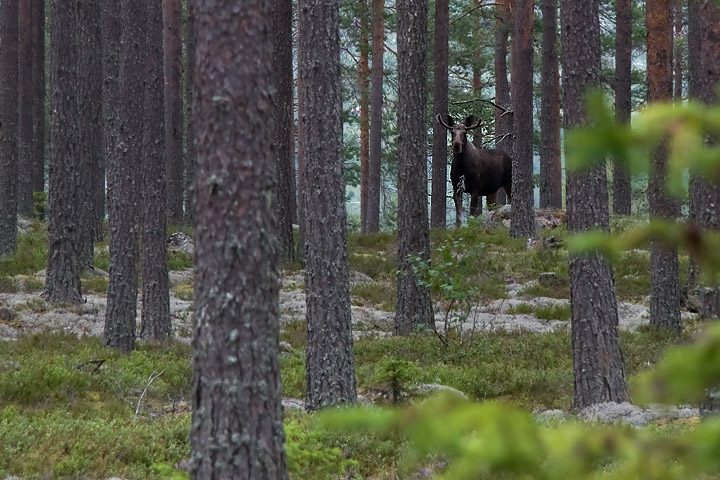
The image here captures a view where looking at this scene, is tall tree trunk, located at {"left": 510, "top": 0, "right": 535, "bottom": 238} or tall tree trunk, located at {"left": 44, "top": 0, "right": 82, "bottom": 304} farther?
tall tree trunk, located at {"left": 510, "top": 0, "right": 535, "bottom": 238}

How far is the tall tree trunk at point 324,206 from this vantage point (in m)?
8.84

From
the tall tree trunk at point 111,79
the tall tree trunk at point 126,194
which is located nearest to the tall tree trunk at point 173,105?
the tall tree trunk at point 111,79

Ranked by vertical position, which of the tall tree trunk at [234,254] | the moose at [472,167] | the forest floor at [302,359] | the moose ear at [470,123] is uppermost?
the moose ear at [470,123]

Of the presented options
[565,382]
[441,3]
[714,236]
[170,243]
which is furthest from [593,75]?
[441,3]

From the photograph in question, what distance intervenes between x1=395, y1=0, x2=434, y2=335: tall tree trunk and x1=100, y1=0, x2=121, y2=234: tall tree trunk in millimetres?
4815

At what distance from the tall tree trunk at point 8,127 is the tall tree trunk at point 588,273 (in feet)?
54.3

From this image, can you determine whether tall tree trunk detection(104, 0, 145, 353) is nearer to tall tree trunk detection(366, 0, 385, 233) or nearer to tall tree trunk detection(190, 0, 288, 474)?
tall tree trunk detection(190, 0, 288, 474)

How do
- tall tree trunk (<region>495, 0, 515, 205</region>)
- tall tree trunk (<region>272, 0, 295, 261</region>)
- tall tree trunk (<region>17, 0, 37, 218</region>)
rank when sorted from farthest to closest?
tall tree trunk (<region>495, 0, 515, 205</region>) → tall tree trunk (<region>17, 0, 37, 218</region>) → tall tree trunk (<region>272, 0, 295, 261</region>)

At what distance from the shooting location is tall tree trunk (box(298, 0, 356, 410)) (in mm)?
8836

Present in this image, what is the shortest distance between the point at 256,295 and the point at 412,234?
360 inches

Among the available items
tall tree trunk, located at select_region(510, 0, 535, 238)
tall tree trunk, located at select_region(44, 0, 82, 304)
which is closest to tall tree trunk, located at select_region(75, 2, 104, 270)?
tall tree trunk, located at select_region(44, 0, 82, 304)

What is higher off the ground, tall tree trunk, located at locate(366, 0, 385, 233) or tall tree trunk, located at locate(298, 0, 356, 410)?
tall tree trunk, located at locate(366, 0, 385, 233)

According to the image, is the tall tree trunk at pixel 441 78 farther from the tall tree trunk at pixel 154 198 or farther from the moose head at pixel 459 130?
the tall tree trunk at pixel 154 198

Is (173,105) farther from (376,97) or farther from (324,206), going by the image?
(324,206)
